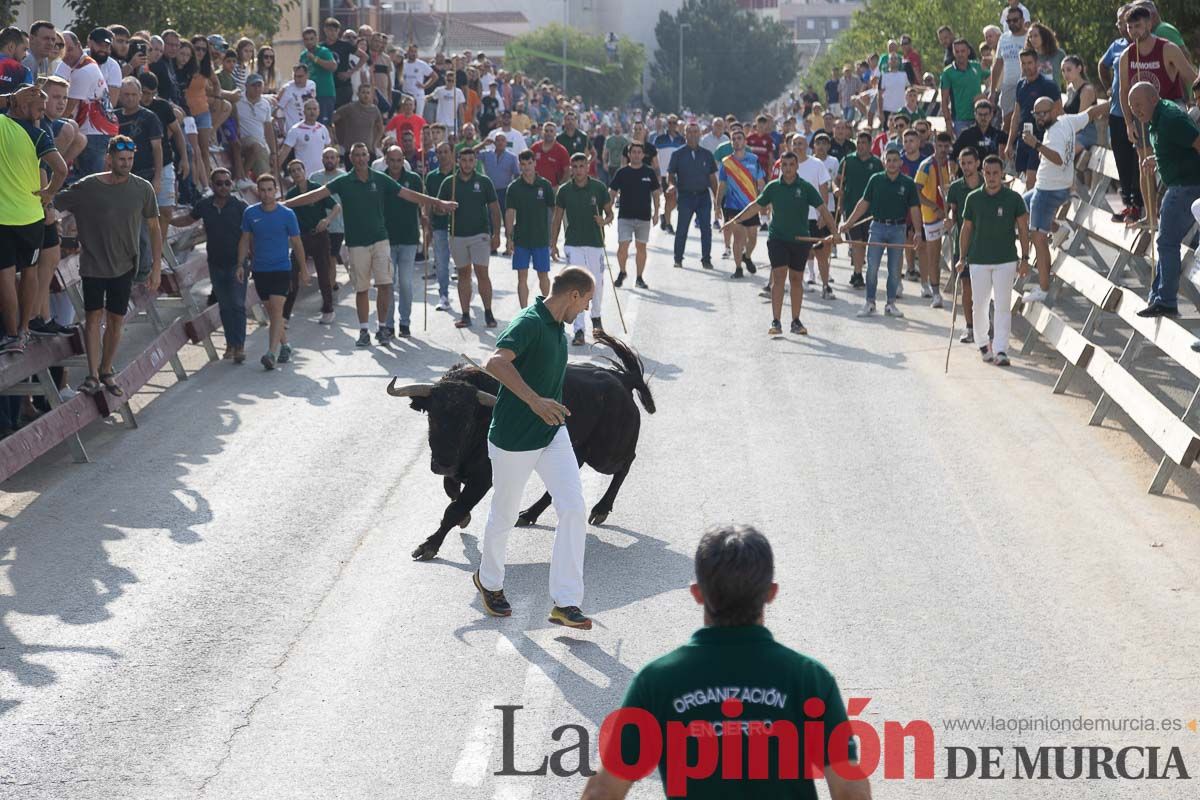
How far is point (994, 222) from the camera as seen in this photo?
15.9m

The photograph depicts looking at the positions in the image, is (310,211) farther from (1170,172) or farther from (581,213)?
(1170,172)

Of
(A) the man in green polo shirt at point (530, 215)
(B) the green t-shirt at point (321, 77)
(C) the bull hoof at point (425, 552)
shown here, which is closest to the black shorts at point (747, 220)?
(A) the man in green polo shirt at point (530, 215)

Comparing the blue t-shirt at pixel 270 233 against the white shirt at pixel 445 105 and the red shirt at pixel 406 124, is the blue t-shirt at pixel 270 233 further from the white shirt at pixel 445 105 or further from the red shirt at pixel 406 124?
the white shirt at pixel 445 105

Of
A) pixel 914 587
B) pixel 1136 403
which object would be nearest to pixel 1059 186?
pixel 1136 403

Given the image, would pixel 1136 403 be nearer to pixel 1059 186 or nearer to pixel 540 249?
pixel 1059 186

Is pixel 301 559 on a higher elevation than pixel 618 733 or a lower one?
lower

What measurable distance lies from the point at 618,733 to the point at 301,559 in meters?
6.19

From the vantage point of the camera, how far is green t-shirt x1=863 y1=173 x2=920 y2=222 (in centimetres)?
1880

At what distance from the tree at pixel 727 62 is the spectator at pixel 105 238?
98234mm

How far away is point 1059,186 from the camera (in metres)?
16.5

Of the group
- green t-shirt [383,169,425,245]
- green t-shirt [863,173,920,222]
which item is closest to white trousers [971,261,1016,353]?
green t-shirt [863,173,920,222]

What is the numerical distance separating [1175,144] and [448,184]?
8380mm

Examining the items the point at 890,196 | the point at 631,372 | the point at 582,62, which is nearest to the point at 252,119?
the point at 890,196

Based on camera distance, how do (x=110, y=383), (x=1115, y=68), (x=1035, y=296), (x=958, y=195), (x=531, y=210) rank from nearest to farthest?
(x=110, y=383) < (x=1115, y=68) < (x=1035, y=296) < (x=958, y=195) < (x=531, y=210)
